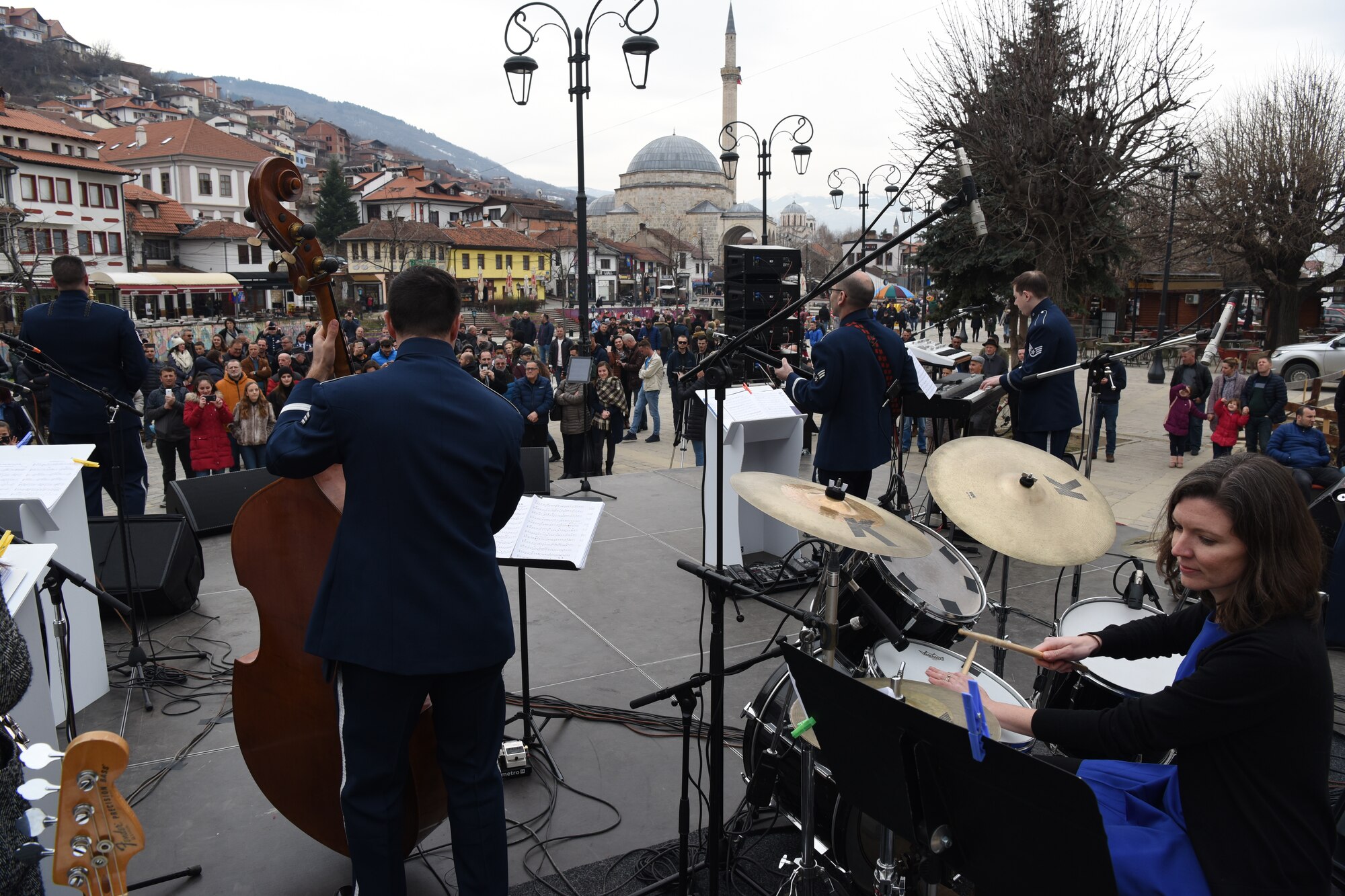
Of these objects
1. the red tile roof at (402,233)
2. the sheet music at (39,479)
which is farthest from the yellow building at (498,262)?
the sheet music at (39,479)

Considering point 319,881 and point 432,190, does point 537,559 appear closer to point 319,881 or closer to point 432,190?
point 319,881

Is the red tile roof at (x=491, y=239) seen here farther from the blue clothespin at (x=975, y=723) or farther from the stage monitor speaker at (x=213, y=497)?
the blue clothespin at (x=975, y=723)

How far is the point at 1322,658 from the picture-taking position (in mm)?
1967

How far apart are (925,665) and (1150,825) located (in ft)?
3.74

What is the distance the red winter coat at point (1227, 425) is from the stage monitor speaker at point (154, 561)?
1140 cm

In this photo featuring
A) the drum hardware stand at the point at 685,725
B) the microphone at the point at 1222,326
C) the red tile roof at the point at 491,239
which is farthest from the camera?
the red tile roof at the point at 491,239

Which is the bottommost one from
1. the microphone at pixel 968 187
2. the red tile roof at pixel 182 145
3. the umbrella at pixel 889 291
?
the microphone at pixel 968 187

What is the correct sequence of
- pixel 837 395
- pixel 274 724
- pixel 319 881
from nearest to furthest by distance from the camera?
pixel 274 724
pixel 319 881
pixel 837 395

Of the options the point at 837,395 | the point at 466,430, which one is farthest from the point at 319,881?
the point at 837,395

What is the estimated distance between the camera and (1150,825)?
84.7 inches

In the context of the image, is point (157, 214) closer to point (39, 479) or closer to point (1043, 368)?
point (39, 479)

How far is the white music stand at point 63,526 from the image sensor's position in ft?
13.1

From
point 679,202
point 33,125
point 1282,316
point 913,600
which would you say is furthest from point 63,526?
point 679,202

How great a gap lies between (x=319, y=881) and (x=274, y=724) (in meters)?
0.71
